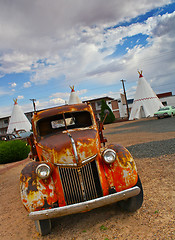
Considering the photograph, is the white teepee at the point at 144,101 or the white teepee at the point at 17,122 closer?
the white teepee at the point at 144,101

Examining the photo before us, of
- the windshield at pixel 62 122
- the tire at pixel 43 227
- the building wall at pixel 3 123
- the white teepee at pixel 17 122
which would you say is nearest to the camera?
the tire at pixel 43 227

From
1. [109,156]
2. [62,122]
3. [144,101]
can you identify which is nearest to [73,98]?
[144,101]

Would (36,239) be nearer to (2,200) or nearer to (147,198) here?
(147,198)

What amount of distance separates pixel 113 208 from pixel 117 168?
2.82 feet

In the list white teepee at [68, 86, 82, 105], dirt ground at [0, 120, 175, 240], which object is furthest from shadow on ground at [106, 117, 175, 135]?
white teepee at [68, 86, 82, 105]

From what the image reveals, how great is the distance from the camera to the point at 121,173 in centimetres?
298

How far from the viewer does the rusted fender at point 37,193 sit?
9.06 ft

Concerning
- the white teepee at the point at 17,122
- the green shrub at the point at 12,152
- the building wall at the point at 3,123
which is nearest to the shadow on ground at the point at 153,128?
the green shrub at the point at 12,152

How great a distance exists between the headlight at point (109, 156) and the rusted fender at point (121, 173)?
10 cm

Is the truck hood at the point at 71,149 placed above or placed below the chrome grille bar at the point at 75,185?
above

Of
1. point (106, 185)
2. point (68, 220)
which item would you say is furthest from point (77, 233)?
→ point (106, 185)

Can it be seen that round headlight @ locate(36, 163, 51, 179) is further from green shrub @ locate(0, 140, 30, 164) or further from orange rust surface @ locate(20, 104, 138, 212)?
green shrub @ locate(0, 140, 30, 164)

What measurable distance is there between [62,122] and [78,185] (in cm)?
158

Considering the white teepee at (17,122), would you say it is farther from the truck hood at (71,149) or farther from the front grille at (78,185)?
the front grille at (78,185)
